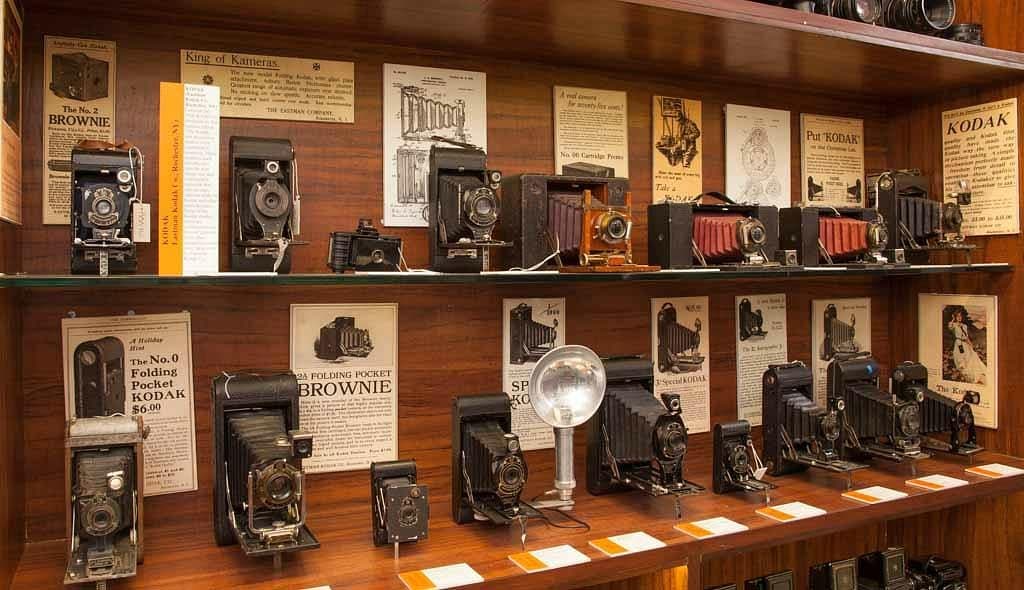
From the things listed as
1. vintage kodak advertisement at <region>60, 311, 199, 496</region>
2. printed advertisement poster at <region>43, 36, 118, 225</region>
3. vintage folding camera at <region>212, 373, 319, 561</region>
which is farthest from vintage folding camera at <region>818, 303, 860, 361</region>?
printed advertisement poster at <region>43, 36, 118, 225</region>

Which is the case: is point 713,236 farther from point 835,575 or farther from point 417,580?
point 417,580

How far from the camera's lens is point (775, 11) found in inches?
97.1

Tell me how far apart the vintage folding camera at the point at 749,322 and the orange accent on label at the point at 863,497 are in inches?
29.4

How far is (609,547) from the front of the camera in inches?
84.6

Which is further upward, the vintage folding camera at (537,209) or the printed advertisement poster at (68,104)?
the printed advertisement poster at (68,104)

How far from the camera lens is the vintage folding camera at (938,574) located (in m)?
3.17

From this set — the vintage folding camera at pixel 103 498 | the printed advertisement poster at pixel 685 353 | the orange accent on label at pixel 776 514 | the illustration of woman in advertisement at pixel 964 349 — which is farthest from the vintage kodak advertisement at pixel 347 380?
the illustration of woman in advertisement at pixel 964 349

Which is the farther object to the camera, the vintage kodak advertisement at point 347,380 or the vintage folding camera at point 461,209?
the vintage kodak advertisement at point 347,380

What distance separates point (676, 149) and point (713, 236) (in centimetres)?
42

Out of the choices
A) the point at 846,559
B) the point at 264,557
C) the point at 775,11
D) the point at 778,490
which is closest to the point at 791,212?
the point at 775,11

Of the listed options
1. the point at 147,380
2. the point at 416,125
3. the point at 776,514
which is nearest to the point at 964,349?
the point at 776,514

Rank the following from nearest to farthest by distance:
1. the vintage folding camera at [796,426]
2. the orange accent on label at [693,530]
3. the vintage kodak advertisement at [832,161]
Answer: the orange accent on label at [693,530]
the vintage folding camera at [796,426]
the vintage kodak advertisement at [832,161]

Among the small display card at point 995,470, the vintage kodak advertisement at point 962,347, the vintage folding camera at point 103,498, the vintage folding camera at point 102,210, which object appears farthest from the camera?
the vintage kodak advertisement at point 962,347

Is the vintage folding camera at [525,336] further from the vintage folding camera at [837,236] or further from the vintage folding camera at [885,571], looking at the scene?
the vintage folding camera at [885,571]
